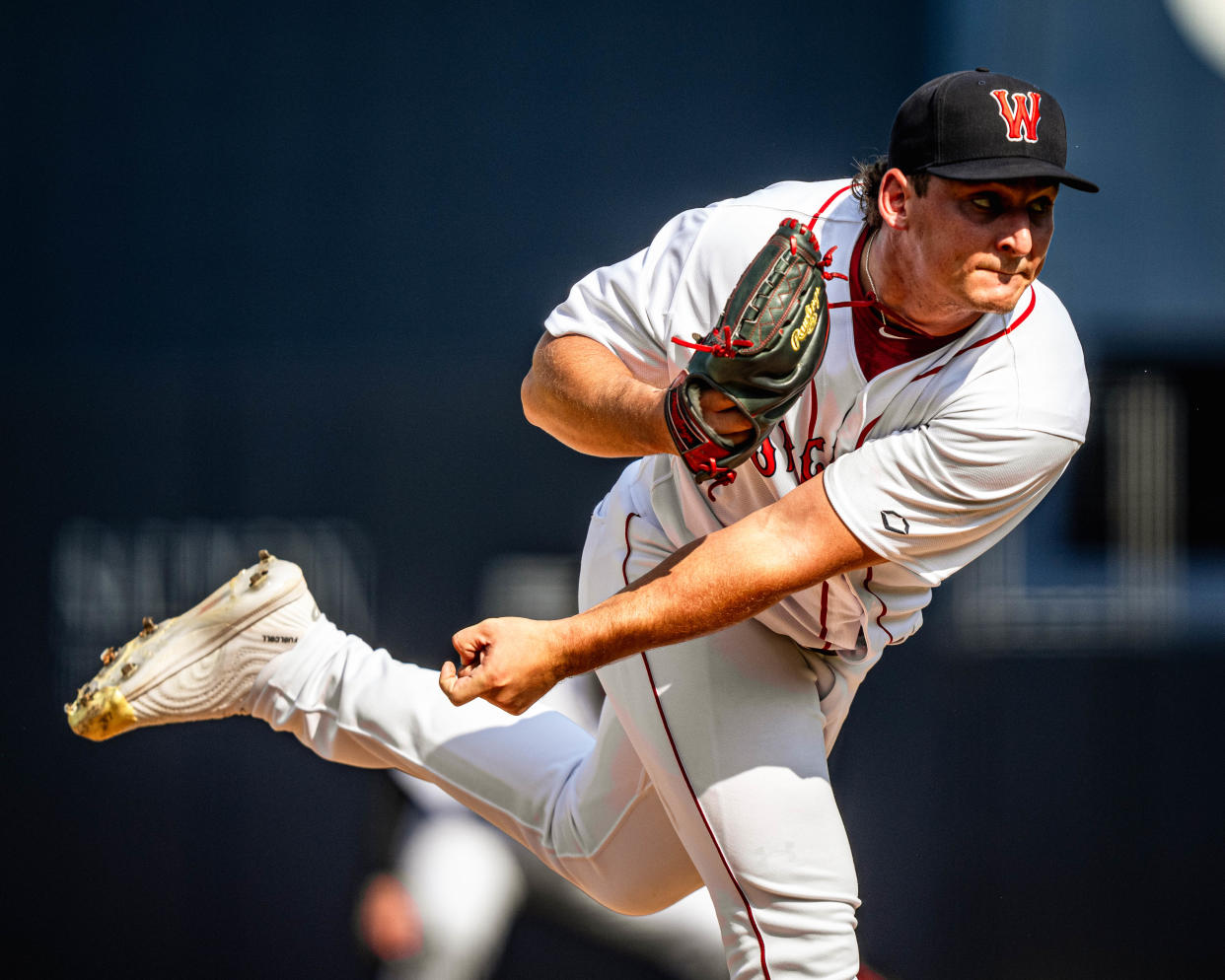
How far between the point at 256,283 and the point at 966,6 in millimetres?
1312

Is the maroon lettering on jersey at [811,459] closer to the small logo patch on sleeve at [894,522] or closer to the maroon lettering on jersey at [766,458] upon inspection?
the maroon lettering on jersey at [766,458]

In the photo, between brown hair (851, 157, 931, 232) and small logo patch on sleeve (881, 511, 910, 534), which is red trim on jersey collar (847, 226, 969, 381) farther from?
small logo patch on sleeve (881, 511, 910, 534)

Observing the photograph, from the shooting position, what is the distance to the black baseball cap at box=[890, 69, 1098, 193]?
49.4 inches

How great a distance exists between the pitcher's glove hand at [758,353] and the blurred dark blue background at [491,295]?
1.05 metres

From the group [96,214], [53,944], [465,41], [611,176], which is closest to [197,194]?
[96,214]

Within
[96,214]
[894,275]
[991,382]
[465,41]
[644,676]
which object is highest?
[465,41]

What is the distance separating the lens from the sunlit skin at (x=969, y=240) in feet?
4.19

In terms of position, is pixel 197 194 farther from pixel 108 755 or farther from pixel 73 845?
pixel 73 845

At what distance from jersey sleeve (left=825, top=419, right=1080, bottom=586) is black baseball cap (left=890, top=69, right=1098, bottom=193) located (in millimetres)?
257

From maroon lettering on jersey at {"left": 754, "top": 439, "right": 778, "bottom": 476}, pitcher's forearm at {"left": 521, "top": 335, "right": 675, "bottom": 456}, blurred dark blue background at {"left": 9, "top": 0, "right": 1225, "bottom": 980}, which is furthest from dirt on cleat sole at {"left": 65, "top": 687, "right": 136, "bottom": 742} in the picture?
maroon lettering on jersey at {"left": 754, "top": 439, "right": 778, "bottom": 476}

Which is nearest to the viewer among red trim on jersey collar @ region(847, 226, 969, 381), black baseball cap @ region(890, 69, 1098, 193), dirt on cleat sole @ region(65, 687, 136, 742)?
black baseball cap @ region(890, 69, 1098, 193)

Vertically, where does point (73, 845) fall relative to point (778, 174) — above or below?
below

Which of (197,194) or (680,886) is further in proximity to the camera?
(197,194)

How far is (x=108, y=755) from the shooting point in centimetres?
228
